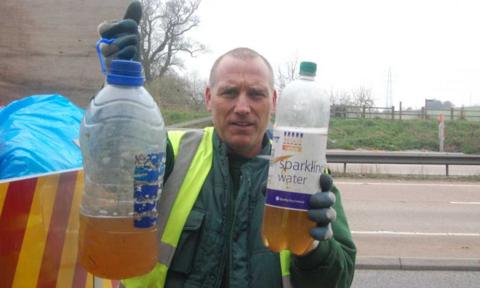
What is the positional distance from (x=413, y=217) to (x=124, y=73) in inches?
380

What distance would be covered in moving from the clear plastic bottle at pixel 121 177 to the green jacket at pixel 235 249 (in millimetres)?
250

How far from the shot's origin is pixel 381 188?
13953mm

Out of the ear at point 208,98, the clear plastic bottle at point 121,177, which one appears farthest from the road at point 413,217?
the clear plastic bottle at point 121,177

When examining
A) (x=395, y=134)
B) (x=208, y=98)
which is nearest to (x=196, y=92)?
(x=395, y=134)

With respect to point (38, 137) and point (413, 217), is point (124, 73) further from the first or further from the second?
point (413, 217)

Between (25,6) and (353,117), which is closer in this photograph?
(25,6)

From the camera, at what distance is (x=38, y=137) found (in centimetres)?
261


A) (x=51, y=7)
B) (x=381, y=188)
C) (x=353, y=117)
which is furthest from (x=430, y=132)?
(x=51, y=7)

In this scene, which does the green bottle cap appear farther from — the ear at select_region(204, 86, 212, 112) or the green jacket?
the ear at select_region(204, 86, 212, 112)

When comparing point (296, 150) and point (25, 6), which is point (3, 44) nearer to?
point (25, 6)

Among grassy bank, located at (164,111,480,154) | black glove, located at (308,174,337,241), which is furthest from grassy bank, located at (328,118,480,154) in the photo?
black glove, located at (308,174,337,241)

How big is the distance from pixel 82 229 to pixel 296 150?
2.75 ft

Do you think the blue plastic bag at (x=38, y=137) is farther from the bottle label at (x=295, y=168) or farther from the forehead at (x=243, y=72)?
the bottle label at (x=295, y=168)

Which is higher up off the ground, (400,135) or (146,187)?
(146,187)
